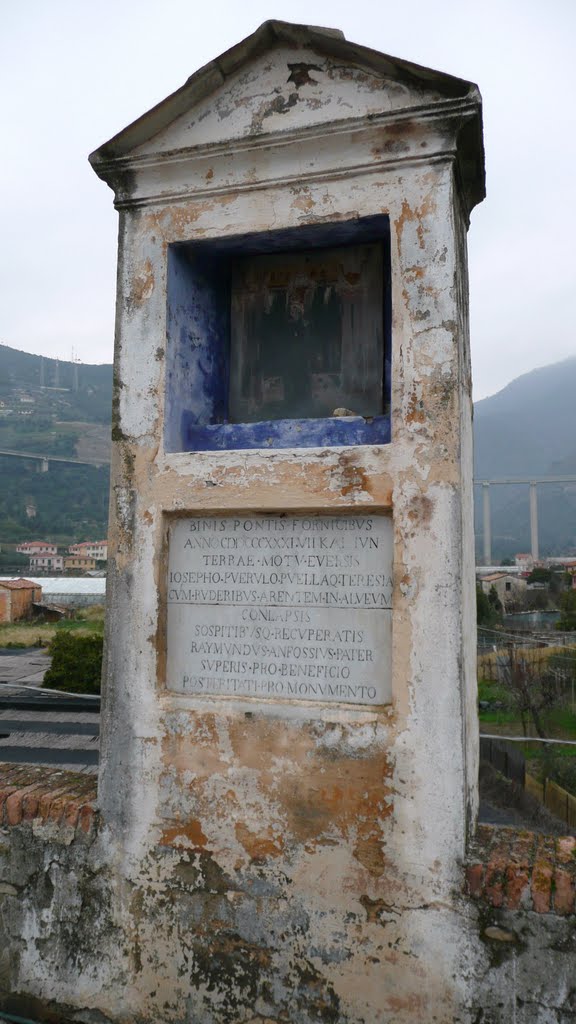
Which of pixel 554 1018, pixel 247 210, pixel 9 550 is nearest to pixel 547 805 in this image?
pixel 554 1018

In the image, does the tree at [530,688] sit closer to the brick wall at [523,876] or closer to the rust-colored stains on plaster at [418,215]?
the brick wall at [523,876]

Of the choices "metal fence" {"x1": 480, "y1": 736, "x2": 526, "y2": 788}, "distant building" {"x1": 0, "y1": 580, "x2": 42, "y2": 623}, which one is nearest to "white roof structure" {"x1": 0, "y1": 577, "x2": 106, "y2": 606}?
"distant building" {"x1": 0, "y1": 580, "x2": 42, "y2": 623}

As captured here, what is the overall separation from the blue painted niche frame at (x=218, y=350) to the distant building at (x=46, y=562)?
80636 mm

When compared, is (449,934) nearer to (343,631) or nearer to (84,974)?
(343,631)

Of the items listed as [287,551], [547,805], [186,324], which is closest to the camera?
[287,551]

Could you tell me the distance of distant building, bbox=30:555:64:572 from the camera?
81000mm

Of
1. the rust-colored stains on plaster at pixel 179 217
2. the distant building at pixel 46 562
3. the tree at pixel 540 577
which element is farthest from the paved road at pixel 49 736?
the distant building at pixel 46 562

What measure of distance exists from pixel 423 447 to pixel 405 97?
1.50 metres

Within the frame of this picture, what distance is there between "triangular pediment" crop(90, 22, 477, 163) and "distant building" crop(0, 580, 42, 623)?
150ft

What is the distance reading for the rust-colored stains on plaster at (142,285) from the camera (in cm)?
341

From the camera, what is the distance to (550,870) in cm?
268

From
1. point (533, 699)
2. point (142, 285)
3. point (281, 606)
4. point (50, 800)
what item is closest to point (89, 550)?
point (533, 699)

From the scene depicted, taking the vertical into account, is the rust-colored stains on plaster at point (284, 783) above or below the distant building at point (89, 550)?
below

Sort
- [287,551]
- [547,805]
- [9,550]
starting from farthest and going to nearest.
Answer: [9,550]
[547,805]
[287,551]
